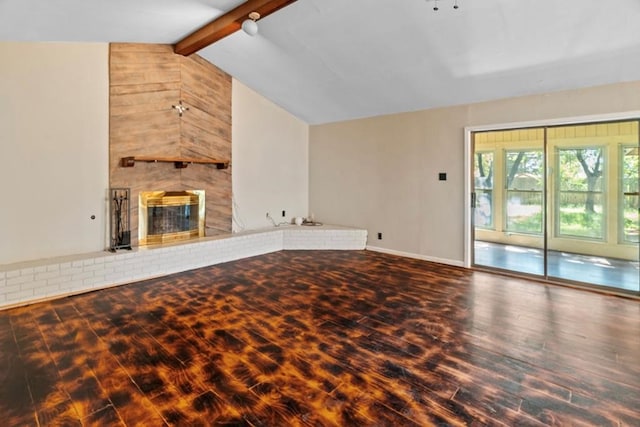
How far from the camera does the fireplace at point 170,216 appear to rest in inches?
185

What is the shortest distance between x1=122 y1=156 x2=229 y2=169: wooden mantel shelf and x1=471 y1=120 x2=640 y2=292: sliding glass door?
3.88m

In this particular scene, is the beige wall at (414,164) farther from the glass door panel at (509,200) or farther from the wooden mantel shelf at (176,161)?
the wooden mantel shelf at (176,161)

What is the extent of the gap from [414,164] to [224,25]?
10.9 ft

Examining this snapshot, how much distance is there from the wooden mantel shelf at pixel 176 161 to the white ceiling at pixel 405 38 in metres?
1.47

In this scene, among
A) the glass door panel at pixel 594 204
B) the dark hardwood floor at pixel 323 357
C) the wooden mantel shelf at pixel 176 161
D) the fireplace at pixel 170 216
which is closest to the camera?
the dark hardwood floor at pixel 323 357

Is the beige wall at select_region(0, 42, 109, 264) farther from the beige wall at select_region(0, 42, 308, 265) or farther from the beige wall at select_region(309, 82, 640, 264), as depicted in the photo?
the beige wall at select_region(309, 82, 640, 264)

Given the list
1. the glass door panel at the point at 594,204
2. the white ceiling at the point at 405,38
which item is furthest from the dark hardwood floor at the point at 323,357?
the white ceiling at the point at 405,38

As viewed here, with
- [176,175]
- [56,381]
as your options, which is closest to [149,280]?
[176,175]

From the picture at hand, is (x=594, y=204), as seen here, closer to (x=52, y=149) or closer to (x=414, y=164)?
(x=414, y=164)

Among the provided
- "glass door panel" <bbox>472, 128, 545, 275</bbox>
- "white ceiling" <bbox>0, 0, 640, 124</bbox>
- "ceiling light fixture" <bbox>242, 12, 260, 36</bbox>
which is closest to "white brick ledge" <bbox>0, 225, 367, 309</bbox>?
"glass door panel" <bbox>472, 128, 545, 275</bbox>

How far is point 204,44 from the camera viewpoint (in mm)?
4398

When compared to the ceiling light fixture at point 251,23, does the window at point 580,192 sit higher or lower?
lower

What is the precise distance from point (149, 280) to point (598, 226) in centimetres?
568

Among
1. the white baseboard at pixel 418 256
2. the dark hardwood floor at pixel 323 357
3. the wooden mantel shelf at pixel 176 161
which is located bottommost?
the dark hardwood floor at pixel 323 357
